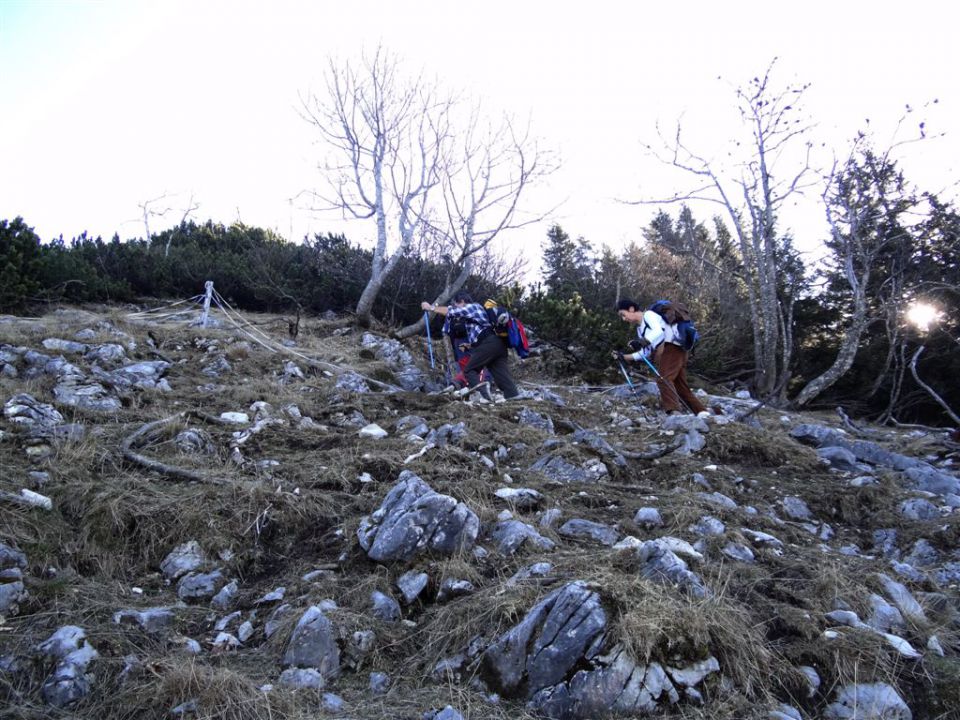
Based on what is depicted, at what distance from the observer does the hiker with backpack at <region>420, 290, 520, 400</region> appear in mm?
8508

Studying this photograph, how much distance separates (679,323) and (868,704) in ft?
17.7

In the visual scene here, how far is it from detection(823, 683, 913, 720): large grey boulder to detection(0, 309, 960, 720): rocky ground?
0.01 metres

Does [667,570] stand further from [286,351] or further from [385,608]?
[286,351]

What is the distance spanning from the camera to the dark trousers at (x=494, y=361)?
8500 millimetres

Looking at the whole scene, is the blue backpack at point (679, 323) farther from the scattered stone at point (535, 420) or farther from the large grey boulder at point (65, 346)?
the large grey boulder at point (65, 346)

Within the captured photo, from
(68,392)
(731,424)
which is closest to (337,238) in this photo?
(68,392)

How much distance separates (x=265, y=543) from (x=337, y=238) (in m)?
13.7

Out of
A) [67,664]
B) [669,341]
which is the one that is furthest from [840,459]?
[67,664]

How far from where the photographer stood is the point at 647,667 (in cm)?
274

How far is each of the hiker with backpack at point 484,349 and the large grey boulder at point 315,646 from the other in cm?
531

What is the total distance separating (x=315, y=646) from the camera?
3.10m

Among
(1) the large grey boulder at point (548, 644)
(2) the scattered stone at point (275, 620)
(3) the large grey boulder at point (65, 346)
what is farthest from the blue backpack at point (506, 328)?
(1) the large grey boulder at point (548, 644)

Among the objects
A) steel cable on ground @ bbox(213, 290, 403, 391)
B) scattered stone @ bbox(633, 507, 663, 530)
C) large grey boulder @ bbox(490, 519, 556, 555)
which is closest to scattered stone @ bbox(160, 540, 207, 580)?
large grey boulder @ bbox(490, 519, 556, 555)

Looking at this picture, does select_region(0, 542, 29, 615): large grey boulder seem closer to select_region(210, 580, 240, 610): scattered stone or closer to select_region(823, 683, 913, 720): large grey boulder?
select_region(210, 580, 240, 610): scattered stone
